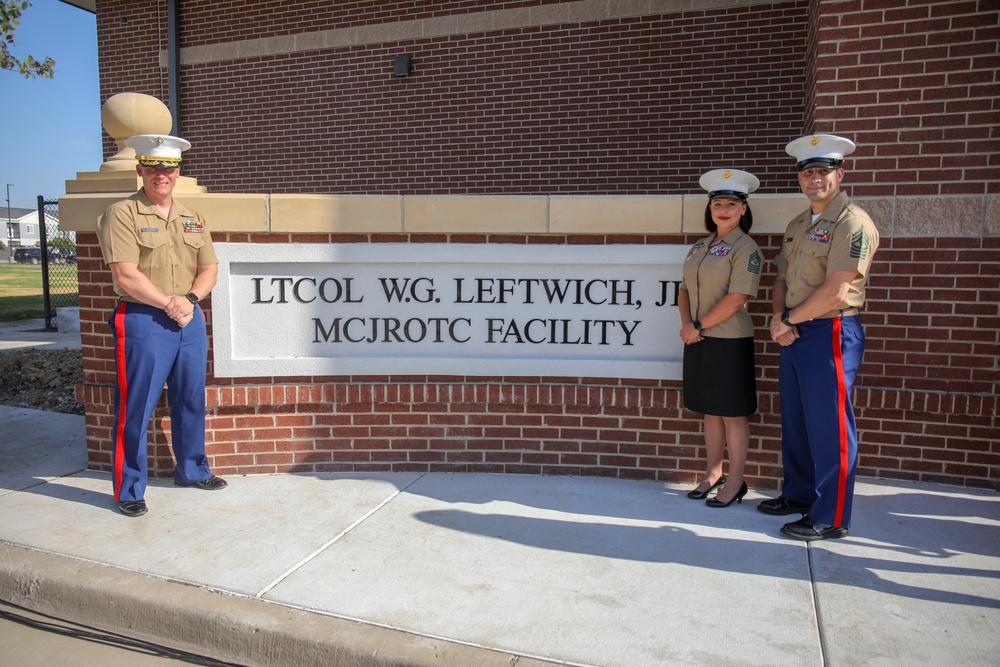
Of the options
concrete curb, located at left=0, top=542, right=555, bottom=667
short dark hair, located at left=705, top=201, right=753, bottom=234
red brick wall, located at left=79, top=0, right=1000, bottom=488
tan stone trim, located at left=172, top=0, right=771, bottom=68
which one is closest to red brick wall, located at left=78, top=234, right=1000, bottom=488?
red brick wall, located at left=79, top=0, right=1000, bottom=488

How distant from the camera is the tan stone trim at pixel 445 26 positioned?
7234 millimetres

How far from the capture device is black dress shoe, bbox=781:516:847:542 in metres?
3.68

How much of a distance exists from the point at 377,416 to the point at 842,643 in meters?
2.83

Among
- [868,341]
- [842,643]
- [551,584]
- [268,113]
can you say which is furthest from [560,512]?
[268,113]

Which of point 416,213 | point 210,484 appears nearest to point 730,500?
point 416,213

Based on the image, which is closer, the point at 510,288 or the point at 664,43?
the point at 510,288

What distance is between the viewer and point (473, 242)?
4562 millimetres

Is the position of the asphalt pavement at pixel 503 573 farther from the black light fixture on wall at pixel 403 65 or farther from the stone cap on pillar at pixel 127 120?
the black light fixture on wall at pixel 403 65

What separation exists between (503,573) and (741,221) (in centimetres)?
219

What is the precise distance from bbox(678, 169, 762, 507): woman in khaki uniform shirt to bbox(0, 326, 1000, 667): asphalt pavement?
A: 1.42ft

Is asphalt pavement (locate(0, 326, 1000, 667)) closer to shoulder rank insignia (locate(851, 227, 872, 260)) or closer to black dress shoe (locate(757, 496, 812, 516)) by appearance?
black dress shoe (locate(757, 496, 812, 516))

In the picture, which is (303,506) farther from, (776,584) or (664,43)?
(664,43)

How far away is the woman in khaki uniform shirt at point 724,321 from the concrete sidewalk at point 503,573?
0.43 meters

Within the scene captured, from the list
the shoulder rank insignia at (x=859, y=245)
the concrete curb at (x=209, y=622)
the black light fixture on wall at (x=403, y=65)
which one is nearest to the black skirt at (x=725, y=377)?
the shoulder rank insignia at (x=859, y=245)
